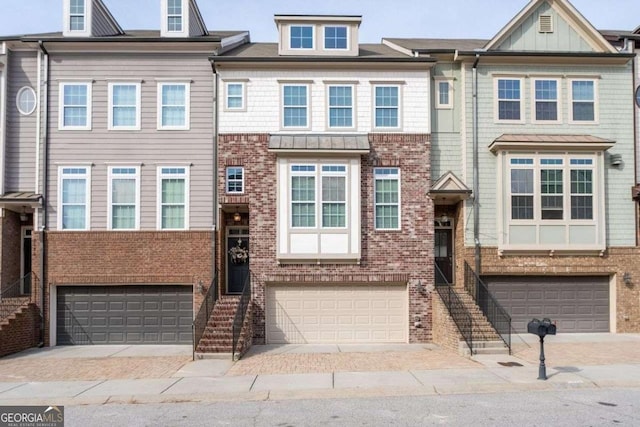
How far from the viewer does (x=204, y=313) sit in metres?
14.9

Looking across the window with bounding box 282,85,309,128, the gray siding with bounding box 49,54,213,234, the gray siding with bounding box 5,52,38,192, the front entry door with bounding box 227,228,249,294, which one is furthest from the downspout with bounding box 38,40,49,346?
the window with bounding box 282,85,309,128

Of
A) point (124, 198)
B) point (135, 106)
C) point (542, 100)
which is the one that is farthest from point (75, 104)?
point (542, 100)

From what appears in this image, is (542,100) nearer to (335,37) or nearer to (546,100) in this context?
(546,100)

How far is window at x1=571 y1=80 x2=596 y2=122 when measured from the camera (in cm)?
1712

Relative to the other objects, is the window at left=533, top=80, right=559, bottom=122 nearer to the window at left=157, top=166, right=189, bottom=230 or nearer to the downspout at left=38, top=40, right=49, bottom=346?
the window at left=157, top=166, right=189, bottom=230

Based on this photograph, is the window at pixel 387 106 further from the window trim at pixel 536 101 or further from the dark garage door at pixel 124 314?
the dark garage door at pixel 124 314

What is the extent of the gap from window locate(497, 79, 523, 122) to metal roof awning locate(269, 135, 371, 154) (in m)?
4.68

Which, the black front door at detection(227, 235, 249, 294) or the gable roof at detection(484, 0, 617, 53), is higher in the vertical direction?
the gable roof at detection(484, 0, 617, 53)

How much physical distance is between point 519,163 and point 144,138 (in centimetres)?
1217

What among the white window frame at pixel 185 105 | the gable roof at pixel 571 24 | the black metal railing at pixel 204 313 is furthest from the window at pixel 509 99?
the black metal railing at pixel 204 313

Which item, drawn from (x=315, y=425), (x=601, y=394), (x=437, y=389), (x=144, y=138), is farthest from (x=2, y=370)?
(x=601, y=394)

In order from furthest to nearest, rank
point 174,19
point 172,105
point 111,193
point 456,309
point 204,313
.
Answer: point 174,19 → point 172,105 → point 111,193 → point 456,309 → point 204,313

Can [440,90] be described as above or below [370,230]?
above

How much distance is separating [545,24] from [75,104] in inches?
621
